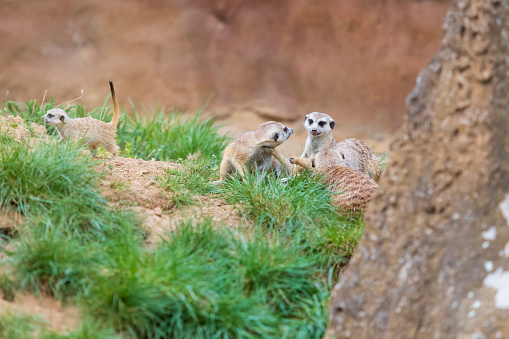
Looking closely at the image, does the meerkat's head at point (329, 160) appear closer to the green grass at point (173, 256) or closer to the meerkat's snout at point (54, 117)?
the green grass at point (173, 256)

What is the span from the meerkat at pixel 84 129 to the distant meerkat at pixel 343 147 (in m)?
1.69

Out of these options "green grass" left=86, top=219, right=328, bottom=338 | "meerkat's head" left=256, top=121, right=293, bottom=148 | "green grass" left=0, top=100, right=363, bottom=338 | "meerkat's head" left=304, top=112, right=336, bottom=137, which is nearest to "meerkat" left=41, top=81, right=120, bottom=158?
"green grass" left=0, top=100, right=363, bottom=338

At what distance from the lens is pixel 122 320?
2820mm

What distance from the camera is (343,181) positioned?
4.32m

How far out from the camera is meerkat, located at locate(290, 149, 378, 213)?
4.05 m

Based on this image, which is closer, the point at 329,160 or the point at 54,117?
the point at 329,160

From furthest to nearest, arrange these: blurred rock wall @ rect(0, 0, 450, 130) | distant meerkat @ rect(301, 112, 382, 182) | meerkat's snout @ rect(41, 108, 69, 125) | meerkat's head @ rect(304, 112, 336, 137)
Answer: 1. blurred rock wall @ rect(0, 0, 450, 130)
2. meerkat's head @ rect(304, 112, 336, 137)
3. distant meerkat @ rect(301, 112, 382, 182)
4. meerkat's snout @ rect(41, 108, 69, 125)

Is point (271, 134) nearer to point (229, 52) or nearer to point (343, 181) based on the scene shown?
point (343, 181)

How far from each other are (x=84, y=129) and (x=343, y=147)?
84.5 inches

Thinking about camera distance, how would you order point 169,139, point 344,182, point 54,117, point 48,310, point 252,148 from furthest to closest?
1. point 169,139
2. point 54,117
3. point 252,148
4. point 344,182
5. point 48,310

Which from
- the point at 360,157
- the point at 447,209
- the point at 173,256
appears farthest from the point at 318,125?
the point at 447,209

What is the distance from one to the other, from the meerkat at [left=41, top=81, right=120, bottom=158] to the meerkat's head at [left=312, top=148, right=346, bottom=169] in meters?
1.66

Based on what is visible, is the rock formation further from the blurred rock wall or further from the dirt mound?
the blurred rock wall

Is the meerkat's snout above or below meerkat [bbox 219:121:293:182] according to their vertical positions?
below
